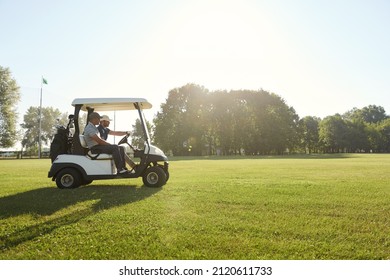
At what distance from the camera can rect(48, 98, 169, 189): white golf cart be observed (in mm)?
10430

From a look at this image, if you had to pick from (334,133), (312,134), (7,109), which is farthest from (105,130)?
(312,134)

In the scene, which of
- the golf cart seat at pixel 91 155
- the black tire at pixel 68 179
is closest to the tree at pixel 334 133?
the golf cart seat at pixel 91 155

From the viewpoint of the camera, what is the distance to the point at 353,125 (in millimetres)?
112375

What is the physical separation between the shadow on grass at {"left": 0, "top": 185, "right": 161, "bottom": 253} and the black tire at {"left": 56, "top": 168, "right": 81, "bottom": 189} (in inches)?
11.0

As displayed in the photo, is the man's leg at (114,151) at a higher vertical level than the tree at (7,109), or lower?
lower

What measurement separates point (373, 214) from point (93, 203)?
598 centimetres

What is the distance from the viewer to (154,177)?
10906 millimetres

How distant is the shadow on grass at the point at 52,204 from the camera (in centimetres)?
531

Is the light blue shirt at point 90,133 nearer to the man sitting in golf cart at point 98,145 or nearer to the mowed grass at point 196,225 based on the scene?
the man sitting in golf cart at point 98,145

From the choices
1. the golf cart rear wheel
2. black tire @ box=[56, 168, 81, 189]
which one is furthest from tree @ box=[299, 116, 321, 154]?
black tire @ box=[56, 168, 81, 189]

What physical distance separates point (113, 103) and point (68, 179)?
278 centimetres

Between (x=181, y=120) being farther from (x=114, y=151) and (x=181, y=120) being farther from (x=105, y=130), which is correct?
(x=114, y=151)

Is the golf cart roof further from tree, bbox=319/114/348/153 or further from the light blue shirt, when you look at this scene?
tree, bbox=319/114/348/153
